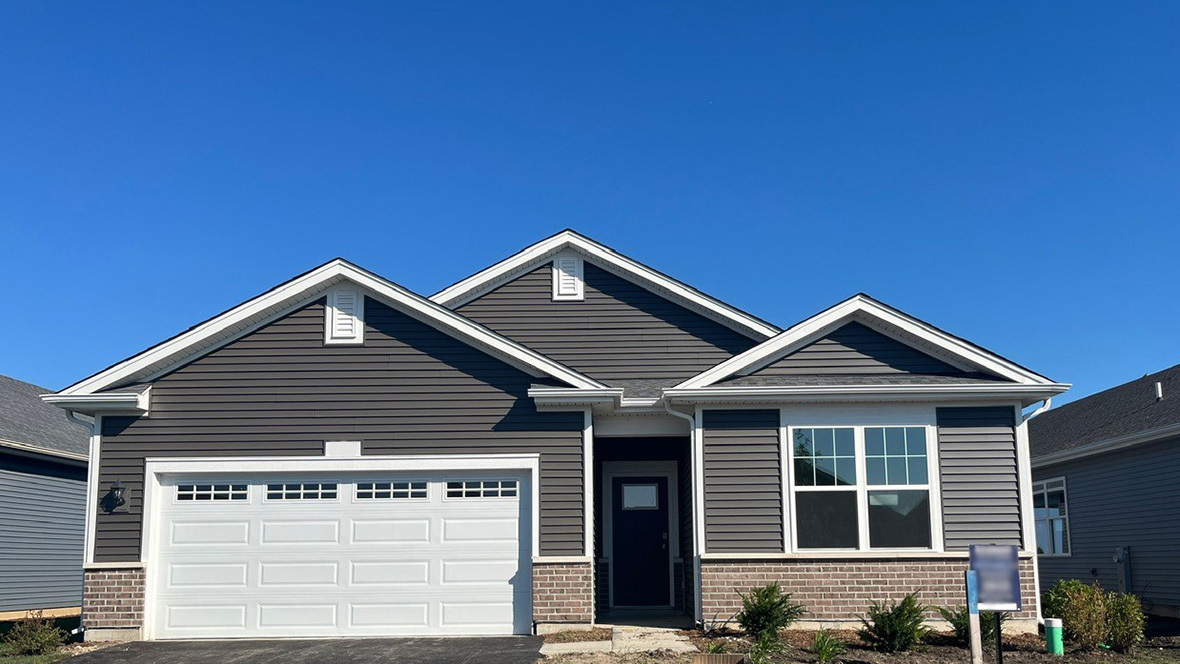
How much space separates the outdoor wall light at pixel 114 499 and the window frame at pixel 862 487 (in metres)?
8.48

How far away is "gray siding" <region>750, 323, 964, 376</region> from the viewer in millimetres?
14188

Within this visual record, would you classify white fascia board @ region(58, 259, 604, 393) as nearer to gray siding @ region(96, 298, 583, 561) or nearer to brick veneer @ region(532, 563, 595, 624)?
gray siding @ region(96, 298, 583, 561)

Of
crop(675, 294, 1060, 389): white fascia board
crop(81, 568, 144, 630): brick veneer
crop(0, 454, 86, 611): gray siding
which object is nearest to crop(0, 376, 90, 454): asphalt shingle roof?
crop(0, 454, 86, 611): gray siding

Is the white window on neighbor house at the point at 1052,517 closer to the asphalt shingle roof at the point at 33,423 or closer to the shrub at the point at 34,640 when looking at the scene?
the shrub at the point at 34,640

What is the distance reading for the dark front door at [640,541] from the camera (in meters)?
17.6

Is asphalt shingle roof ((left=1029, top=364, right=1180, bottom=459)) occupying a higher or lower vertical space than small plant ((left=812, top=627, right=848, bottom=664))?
higher

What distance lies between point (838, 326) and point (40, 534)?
14974mm

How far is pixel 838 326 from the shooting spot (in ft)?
47.2

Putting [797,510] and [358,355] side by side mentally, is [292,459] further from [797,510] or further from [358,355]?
[797,510]

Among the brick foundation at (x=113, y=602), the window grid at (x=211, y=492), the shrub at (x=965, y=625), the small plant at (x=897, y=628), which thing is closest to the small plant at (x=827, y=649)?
the small plant at (x=897, y=628)

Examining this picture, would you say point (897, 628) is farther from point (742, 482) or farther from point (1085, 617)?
point (742, 482)

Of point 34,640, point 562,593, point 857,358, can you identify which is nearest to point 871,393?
point 857,358

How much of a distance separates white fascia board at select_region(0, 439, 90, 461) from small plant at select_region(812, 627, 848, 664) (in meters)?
12.4

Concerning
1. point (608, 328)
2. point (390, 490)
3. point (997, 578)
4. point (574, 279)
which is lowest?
point (997, 578)
